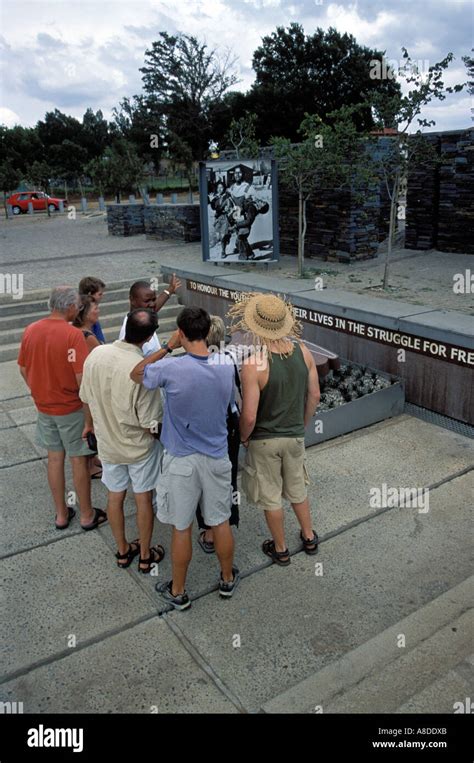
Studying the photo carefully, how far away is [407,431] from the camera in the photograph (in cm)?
Result: 604

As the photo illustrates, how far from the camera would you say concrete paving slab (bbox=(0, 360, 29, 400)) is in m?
7.46

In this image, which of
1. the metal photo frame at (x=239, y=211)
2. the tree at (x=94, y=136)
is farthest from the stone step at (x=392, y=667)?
the tree at (x=94, y=136)

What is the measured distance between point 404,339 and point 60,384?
392 cm

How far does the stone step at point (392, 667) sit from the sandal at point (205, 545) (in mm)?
1311

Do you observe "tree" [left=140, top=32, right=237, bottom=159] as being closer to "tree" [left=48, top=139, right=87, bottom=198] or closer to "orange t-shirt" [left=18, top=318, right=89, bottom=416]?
"tree" [left=48, top=139, right=87, bottom=198]

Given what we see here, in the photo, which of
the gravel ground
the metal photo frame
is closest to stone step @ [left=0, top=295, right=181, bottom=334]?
the gravel ground

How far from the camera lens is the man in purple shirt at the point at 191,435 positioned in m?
3.22

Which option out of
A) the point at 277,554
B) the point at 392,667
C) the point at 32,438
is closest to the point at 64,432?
the point at 277,554

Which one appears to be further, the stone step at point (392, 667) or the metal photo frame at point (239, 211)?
the metal photo frame at point (239, 211)

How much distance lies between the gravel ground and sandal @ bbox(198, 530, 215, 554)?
563 cm

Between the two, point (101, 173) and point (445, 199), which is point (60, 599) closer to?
point (445, 199)

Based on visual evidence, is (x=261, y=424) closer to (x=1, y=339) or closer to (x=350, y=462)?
(x=350, y=462)

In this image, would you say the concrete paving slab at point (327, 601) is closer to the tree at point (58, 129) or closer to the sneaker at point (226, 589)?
the sneaker at point (226, 589)
